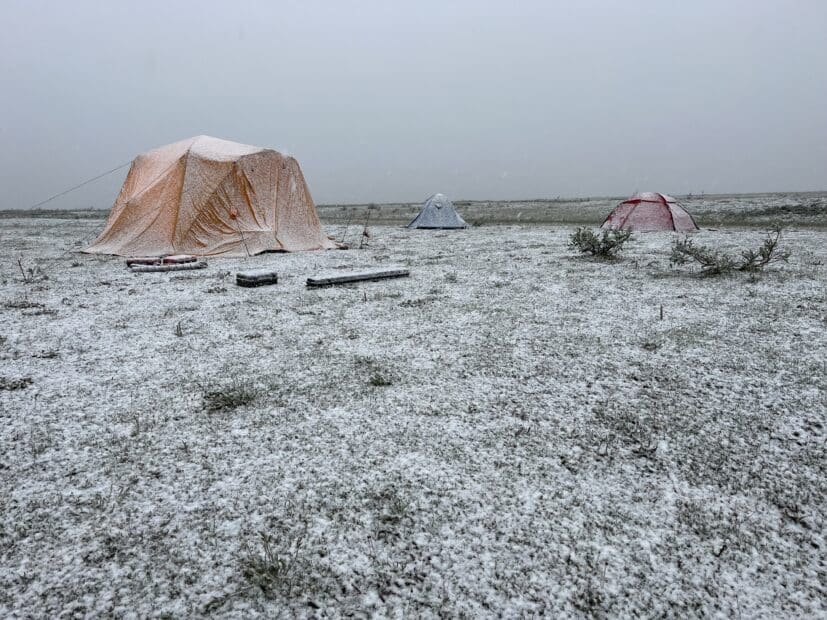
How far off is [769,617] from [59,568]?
10.0 ft

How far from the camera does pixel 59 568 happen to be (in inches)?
83.4

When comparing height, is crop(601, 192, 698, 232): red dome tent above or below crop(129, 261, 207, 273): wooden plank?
above

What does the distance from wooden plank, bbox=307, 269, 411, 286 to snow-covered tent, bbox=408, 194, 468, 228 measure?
15072mm

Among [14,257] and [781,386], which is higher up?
[14,257]

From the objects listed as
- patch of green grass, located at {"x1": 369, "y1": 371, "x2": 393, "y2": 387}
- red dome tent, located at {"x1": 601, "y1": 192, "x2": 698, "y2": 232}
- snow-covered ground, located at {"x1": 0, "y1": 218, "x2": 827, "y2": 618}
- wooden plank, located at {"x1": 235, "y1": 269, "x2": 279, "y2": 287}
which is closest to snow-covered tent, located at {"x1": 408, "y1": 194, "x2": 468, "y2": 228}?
red dome tent, located at {"x1": 601, "y1": 192, "x2": 698, "y2": 232}

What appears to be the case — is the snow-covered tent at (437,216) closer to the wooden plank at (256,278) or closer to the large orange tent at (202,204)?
the large orange tent at (202,204)

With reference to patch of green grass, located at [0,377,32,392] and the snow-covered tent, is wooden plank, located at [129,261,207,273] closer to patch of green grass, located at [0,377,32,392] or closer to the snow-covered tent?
patch of green grass, located at [0,377,32,392]

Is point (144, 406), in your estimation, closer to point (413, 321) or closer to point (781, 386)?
point (413, 321)

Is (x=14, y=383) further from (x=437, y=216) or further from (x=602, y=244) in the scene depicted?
(x=437, y=216)

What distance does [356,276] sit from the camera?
9.05 meters

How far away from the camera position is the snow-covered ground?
2.04 m

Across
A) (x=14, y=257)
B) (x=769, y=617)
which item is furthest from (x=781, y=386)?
(x=14, y=257)

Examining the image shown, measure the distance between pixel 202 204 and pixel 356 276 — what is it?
22.5 ft

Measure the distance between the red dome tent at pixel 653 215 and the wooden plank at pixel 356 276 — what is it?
43.2ft
